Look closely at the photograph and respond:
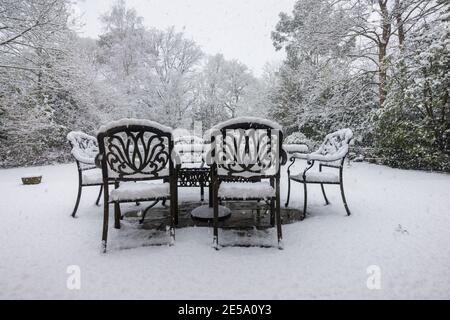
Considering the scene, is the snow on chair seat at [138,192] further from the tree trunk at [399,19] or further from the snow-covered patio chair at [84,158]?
the tree trunk at [399,19]

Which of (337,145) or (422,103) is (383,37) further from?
(337,145)

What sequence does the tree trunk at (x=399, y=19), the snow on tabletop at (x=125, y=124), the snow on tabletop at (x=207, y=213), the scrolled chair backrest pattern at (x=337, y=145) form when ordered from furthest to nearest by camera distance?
1. the tree trunk at (x=399, y=19)
2. the scrolled chair backrest pattern at (x=337, y=145)
3. the snow on tabletop at (x=207, y=213)
4. the snow on tabletop at (x=125, y=124)

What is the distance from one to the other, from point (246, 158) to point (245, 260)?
0.88m

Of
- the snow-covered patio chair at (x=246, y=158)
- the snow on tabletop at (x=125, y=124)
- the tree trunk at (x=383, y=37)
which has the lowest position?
the snow-covered patio chair at (x=246, y=158)

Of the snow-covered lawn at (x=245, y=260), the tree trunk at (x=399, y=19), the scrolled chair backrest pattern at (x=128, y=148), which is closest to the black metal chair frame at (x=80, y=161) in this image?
the snow-covered lawn at (x=245, y=260)

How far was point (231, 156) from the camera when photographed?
2459 millimetres

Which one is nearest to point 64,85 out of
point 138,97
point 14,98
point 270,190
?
point 14,98

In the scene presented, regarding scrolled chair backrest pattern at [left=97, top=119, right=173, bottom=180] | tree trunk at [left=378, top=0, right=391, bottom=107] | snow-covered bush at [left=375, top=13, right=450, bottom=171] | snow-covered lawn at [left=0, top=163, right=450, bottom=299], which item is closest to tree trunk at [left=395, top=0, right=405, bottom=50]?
tree trunk at [left=378, top=0, right=391, bottom=107]

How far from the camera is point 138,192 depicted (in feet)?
7.86

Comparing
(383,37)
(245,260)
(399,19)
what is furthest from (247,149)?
(383,37)

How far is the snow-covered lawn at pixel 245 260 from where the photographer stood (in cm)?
183

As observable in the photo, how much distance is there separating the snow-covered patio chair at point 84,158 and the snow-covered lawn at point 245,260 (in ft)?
1.51

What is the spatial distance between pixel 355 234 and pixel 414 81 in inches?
205

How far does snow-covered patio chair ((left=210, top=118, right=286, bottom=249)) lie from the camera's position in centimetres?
233
